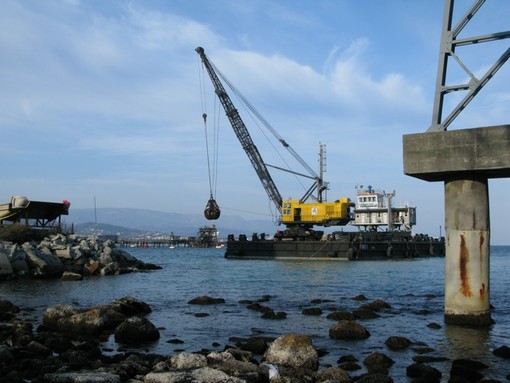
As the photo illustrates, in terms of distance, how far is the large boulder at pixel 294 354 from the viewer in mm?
9195

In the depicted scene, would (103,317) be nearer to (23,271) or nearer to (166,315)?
(166,315)

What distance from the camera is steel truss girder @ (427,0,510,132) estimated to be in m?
11.9

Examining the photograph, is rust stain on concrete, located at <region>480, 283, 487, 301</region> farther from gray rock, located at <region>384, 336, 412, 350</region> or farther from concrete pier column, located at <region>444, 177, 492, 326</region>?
gray rock, located at <region>384, 336, 412, 350</region>

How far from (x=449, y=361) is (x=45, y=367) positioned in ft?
22.8

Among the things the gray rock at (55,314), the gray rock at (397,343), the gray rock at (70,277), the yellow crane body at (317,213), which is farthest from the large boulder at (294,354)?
the yellow crane body at (317,213)

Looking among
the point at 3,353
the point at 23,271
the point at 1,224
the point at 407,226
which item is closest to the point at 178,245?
the point at 407,226

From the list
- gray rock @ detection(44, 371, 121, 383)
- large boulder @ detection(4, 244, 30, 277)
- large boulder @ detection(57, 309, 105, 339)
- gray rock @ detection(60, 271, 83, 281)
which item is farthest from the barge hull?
gray rock @ detection(44, 371, 121, 383)

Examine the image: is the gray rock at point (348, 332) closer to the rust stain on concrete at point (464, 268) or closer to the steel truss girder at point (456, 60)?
the rust stain on concrete at point (464, 268)

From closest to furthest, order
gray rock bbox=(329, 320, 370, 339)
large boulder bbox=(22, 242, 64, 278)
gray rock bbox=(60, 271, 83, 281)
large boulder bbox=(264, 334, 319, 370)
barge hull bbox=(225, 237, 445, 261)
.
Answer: large boulder bbox=(264, 334, 319, 370) → gray rock bbox=(329, 320, 370, 339) → gray rock bbox=(60, 271, 83, 281) → large boulder bbox=(22, 242, 64, 278) → barge hull bbox=(225, 237, 445, 261)

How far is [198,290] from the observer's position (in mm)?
24781

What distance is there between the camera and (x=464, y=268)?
1193cm

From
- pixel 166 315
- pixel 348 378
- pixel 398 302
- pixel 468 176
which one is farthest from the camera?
pixel 398 302

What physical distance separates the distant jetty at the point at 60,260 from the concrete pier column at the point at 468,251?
2001cm

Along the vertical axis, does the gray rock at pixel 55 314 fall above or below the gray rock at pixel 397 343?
above
